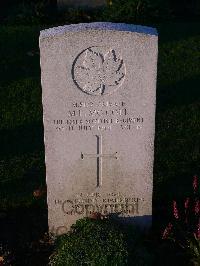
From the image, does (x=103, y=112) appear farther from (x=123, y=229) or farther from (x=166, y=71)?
(x=166, y=71)

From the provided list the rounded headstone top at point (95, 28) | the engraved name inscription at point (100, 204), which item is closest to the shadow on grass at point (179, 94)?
the engraved name inscription at point (100, 204)

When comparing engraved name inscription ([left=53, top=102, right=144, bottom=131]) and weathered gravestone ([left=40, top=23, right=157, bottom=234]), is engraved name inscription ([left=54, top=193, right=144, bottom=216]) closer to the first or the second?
weathered gravestone ([left=40, top=23, right=157, bottom=234])

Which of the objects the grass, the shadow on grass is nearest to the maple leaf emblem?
the grass

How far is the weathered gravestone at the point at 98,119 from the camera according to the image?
4336mm

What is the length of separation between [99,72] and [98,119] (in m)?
0.41

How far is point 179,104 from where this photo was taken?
7582 millimetres

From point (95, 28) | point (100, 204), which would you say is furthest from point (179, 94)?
point (95, 28)

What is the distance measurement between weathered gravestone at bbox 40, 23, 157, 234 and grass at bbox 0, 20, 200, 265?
0.63 meters

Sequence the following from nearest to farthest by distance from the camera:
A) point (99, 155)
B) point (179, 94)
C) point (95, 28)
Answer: point (95, 28), point (99, 155), point (179, 94)

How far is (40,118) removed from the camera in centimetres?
728

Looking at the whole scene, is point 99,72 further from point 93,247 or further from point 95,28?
point 93,247

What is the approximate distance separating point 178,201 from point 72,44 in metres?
2.25

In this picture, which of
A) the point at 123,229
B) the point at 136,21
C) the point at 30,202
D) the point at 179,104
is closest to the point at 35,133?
the point at 30,202

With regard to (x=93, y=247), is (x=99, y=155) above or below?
above
